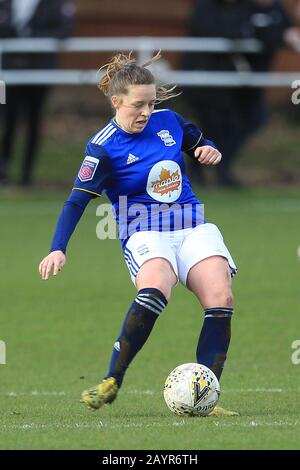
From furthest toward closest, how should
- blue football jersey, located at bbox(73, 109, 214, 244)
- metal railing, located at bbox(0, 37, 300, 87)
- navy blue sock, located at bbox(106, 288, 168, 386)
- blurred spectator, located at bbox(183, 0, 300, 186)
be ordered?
blurred spectator, located at bbox(183, 0, 300, 186), metal railing, located at bbox(0, 37, 300, 87), blue football jersey, located at bbox(73, 109, 214, 244), navy blue sock, located at bbox(106, 288, 168, 386)

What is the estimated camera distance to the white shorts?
25.3ft

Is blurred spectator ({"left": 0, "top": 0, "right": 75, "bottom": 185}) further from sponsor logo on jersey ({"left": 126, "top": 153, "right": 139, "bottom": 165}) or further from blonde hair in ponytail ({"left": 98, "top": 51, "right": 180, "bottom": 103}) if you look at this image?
sponsor logo on jersey ({"left": 126, "top": 153, "right": 139, "bottom": 165})

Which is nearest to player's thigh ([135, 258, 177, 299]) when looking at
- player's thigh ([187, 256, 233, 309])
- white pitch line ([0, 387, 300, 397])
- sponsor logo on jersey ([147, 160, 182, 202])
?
player's thigh ([187, 256, 233, 309])

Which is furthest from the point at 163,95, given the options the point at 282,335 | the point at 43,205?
the point at 43,205

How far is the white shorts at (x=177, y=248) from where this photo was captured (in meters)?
7.70

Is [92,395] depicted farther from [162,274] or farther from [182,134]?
[182,134]

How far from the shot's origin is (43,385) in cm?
915

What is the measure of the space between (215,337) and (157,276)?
500 millimetres

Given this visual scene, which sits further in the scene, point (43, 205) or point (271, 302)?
point (43, 205)

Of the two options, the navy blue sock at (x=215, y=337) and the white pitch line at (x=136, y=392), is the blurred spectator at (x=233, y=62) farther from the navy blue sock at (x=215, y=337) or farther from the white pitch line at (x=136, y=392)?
the navy blue sock at (x=215, y=337)

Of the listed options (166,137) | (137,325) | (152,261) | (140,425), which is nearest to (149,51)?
(166,137)

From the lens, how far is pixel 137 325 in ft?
24.6

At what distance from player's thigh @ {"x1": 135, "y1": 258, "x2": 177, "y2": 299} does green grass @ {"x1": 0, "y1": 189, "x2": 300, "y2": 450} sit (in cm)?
72
